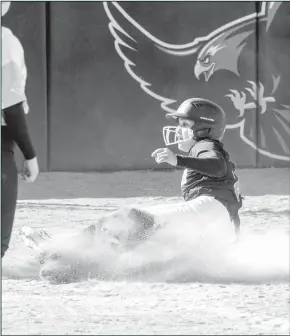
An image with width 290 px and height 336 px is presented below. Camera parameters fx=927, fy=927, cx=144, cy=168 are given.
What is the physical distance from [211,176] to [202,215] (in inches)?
10.3

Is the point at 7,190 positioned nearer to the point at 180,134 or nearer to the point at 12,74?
the point at 12,74

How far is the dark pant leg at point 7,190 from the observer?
4.74 metres

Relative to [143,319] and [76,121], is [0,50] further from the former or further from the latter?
[76,121]

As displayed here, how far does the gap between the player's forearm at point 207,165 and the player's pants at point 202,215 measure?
21 cm

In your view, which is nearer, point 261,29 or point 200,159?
point 200,159

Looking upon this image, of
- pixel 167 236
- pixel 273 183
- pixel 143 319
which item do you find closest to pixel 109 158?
pixel 273 183

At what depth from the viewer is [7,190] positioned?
475cm

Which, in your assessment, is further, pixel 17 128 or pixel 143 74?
pixel 143 74

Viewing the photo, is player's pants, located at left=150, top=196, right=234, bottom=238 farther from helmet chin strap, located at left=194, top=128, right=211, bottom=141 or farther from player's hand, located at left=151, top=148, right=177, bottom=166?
player's hand, located at left=151, top=148, right=177, bottom=166

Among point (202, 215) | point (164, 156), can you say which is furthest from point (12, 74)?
point (202, 215)

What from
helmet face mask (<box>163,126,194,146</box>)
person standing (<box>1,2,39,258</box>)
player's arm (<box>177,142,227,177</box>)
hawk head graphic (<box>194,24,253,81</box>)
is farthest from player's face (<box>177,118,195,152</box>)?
hawk head graphic (<box>194,24,253,81</box>)

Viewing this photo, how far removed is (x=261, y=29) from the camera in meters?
9.23

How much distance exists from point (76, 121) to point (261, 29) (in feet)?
7.12

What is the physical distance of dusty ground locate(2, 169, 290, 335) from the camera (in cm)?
485
